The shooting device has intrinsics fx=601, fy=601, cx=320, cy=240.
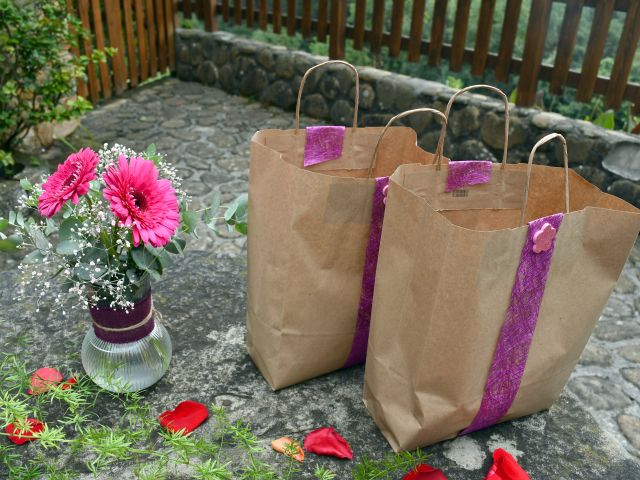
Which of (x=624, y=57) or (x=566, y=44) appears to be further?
(x=566, y=44)

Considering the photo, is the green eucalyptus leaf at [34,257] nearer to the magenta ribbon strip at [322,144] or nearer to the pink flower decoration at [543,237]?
the magenta ribbon strip at [322,144]

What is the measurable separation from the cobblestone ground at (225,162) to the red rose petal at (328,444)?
824mm

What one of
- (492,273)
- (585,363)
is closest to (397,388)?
(492,273)

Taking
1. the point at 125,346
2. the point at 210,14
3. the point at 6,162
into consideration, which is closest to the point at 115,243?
the point at 125,346

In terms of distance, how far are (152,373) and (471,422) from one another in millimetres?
863

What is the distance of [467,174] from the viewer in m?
1.53

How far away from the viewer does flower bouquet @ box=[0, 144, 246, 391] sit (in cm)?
132

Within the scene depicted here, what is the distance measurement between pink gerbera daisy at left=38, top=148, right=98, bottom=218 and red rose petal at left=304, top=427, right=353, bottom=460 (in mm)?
820

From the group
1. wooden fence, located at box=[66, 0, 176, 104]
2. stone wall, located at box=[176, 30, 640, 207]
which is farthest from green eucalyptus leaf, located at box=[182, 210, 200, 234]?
wooden fence, located at box=[66, 0, 176, 104]

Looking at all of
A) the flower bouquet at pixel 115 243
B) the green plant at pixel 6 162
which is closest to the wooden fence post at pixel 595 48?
the flower bouquet at pixel 115 243

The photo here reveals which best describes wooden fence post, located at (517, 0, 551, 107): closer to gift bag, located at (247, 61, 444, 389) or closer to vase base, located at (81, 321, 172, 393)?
gift bag, located at (247, 61, 444, 389)

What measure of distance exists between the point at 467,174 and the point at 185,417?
0.96 meters

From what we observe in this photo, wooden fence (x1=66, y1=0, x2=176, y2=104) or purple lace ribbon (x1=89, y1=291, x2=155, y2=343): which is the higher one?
wooden fence (x1=66, y1=0, x2=176, y2=104)

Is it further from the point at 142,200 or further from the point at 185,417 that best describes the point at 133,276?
the point at 185,417
